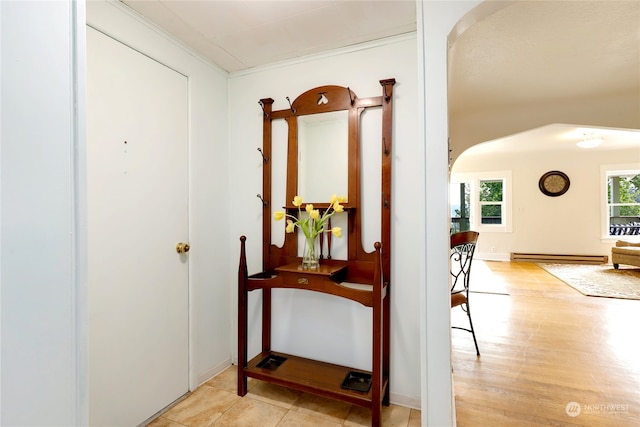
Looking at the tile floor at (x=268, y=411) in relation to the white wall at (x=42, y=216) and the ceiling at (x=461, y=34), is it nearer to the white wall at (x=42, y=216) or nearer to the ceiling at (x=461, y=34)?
the white wall at (x=42, y=216)

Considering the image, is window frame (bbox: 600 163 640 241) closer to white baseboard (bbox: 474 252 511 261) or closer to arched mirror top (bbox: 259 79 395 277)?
white baseboard (bbox: 474 252 511 261)

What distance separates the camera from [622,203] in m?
6.62

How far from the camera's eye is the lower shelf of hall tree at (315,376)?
1757 millimetres

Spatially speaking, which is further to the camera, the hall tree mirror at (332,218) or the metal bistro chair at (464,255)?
the metal bistro chair at (464,255)

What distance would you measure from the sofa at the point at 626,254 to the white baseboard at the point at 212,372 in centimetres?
686

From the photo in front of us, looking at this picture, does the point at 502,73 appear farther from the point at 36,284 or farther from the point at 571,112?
the point at 36,284

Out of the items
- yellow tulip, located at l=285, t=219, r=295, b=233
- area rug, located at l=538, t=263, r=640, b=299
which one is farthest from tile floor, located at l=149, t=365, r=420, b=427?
area rug, located at l=538, t=263, r=640, b=299

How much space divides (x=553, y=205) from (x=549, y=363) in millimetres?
5736

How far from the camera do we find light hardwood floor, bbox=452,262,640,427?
1866 mm

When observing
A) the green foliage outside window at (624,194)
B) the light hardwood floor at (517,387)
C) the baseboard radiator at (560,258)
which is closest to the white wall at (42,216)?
the light hardwood floor at (517,387)

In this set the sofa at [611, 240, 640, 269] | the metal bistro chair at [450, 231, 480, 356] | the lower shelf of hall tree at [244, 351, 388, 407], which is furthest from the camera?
the sofa at [611, 240, 640, 269]

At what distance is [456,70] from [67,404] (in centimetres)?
294

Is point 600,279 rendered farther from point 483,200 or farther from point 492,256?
point 483,200

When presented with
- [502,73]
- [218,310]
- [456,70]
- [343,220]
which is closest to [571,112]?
[502,73]
